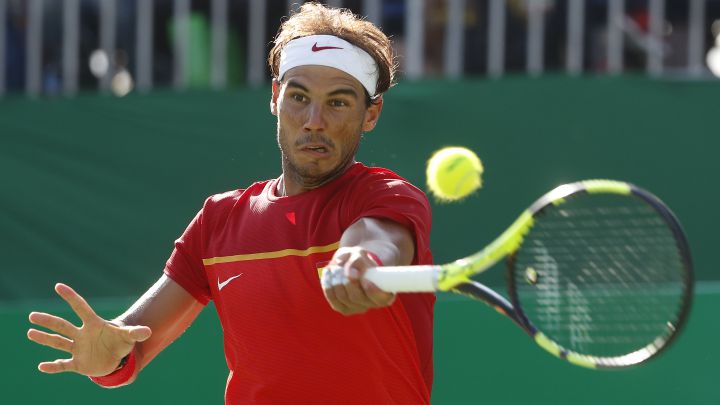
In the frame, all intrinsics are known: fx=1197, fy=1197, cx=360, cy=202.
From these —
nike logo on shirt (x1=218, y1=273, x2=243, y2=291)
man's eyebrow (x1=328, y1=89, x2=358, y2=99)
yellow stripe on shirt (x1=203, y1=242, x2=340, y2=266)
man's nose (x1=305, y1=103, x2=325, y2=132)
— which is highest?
man's eyebrow (x1=328, y1=89, x2=358, y2=99)

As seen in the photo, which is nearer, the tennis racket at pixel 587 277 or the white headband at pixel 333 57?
the tennis racket at pixel 587 277

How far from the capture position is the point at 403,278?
2.66 m

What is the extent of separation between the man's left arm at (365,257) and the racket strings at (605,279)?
38cm

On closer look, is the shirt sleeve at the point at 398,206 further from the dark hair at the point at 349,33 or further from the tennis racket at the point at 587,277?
the dark hair at the point at 349,33

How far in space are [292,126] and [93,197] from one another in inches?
121

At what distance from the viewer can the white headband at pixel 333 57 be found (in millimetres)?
3273

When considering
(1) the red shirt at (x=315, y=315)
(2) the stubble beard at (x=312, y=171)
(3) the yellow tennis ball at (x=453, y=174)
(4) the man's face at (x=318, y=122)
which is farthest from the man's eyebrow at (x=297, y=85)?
(3) the yellow tennis ball at (x=453, y=174)

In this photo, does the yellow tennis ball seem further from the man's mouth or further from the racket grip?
the racket grip

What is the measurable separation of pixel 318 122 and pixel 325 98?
0.09 m

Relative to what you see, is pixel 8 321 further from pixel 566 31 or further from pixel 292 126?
pixel 566 31

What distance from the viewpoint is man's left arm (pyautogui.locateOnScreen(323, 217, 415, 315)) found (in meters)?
2.60

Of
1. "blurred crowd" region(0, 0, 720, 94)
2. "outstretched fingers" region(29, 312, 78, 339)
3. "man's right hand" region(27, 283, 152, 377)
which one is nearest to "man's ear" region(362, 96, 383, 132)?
"man's right hand" region(27, 283, 152, 377)

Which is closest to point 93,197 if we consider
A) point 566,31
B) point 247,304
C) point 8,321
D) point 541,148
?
point 8,321

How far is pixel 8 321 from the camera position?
212 inches
